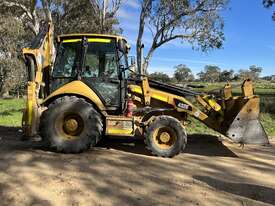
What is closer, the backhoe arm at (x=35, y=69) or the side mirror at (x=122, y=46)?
the backhoe arm at (x=35, y=69)

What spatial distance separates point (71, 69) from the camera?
10.2 metres

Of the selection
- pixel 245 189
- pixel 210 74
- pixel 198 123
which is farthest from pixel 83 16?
pixel 210 74

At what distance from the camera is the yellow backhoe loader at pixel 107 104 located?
9.73 metres

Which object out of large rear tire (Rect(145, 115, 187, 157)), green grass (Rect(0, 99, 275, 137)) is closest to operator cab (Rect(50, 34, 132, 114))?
large rear tire (Rect(145, 115, 187, 157))

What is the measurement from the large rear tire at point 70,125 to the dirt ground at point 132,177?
0.94 ft

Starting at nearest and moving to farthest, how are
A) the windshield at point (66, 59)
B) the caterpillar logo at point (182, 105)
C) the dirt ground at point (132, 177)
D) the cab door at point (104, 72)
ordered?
the dirt ground at point (132, 177) → the cab door at point (104, 72) → the windshield at point (66, 59) → the caterpillar logo at point (182, 105)

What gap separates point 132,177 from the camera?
25.2 ft

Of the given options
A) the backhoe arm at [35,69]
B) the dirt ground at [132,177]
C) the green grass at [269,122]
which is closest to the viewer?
the dirt ground at [132,177]

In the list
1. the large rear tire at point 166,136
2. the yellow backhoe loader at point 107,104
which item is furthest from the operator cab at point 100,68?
the large rear tire at point 166,136

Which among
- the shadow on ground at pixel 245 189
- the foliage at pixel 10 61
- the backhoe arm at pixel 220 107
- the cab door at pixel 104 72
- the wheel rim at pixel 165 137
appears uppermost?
the foliage at pixel 10 61

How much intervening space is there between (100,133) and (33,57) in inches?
88.8

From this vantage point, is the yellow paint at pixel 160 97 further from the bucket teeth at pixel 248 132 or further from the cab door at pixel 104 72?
the bucket teeth at pixel 248 132

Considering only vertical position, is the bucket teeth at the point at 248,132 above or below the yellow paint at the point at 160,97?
below

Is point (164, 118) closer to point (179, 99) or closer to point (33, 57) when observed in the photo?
point (179, 99)
